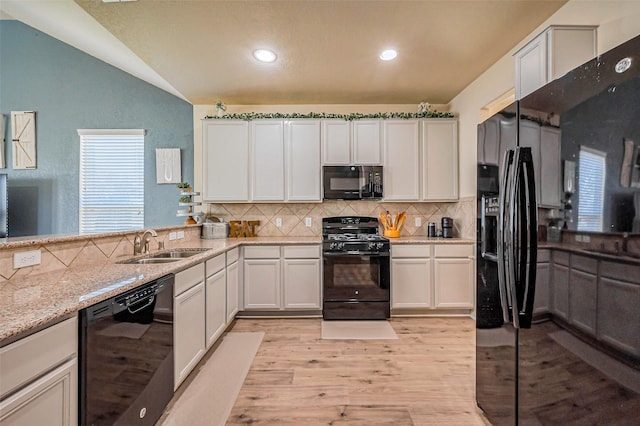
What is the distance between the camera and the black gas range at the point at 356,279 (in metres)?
3.27

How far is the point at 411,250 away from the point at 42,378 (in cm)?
313

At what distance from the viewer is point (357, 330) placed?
3.04 m

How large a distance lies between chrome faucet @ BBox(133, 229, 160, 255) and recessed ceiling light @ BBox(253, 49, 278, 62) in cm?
188

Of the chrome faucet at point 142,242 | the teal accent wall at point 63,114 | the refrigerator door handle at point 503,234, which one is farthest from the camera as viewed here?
the teal accent wall at point 63,114

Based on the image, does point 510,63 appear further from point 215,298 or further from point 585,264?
point 215,298

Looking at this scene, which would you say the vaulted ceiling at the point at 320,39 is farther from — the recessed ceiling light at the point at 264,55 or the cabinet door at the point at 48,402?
the cabinet door at the point at 48,402

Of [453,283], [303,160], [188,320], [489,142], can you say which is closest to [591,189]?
[489,142]

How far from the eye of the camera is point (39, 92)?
4230 millimetres

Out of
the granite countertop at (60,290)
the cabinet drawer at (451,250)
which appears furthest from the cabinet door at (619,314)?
the cabinet drawer at (451,250)

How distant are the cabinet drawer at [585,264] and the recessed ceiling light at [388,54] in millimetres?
2331

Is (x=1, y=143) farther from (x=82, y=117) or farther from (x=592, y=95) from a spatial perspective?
(x=592, y=95)

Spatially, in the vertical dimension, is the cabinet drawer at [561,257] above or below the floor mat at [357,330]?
above

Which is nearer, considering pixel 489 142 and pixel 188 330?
pixel 489 142

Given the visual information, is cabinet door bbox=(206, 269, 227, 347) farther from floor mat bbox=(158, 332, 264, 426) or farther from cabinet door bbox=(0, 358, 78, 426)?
cabinet door bbox=(0, 358, 78, 426)
